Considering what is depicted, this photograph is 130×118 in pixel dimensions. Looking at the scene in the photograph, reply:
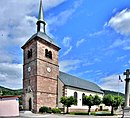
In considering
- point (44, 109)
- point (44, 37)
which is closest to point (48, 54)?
point (44, 37)

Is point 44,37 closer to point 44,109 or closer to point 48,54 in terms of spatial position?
point 48,54

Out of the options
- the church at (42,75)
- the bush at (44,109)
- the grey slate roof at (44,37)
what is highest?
the grey slate roof at (44,37)

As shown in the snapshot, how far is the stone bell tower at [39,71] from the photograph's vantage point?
39.1 meters

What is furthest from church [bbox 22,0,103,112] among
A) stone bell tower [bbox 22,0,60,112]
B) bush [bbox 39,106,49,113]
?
bush [bbox 39,106,49,113]

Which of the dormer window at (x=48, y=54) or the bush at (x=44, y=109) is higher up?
the dormer window at (x=48, y=54)

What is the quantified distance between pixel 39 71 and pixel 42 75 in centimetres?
100

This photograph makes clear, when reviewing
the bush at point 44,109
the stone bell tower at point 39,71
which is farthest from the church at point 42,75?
the bush at point 44,109

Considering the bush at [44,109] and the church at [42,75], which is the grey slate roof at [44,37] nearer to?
the church at [42,75]

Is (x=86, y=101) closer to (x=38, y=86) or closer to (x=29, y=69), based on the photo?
(x=38, y=86)

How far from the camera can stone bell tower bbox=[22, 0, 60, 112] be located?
1539 inches

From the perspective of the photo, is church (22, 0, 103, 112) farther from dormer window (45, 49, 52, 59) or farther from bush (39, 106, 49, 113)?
bush (39, 106, 49, 113)

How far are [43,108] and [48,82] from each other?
5.26 metres

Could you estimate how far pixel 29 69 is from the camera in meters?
41.3

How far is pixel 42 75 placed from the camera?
40.2 metres
